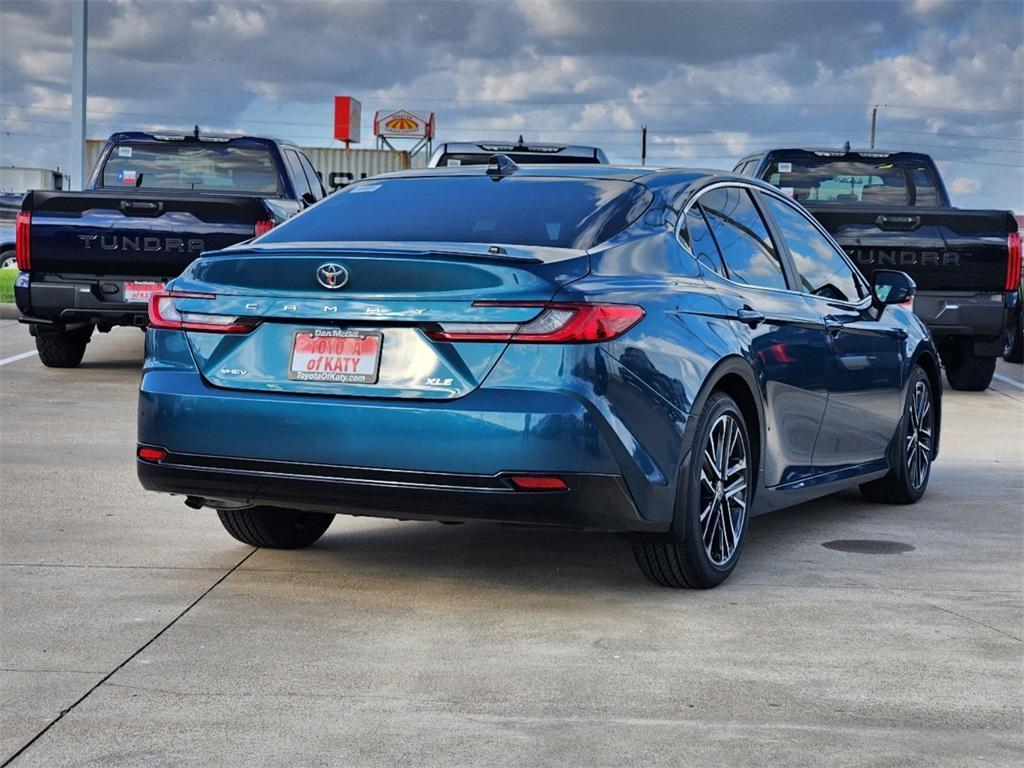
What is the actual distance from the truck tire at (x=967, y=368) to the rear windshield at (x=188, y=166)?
6.32 metres

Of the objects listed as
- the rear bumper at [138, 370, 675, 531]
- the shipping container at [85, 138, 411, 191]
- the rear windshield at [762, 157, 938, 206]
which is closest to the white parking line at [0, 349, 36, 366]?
the rear windshield at [762, 157, 938, 206]

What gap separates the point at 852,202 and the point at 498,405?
1066cm

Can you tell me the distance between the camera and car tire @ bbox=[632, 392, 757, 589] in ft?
19.1

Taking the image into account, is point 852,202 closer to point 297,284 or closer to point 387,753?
point 297,284

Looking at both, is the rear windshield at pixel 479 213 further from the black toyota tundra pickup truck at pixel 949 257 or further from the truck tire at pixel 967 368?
the truck tire at pixel 967 368

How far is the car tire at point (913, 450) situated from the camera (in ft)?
27.1

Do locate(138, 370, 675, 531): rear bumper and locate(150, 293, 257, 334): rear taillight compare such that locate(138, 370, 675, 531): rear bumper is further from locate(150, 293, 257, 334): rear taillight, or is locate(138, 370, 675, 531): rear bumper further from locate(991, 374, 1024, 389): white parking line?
locate(991, 374, 1024, 389): white parking line

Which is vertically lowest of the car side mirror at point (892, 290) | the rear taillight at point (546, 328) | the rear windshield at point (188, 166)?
the rear taillight at point (546, 328)

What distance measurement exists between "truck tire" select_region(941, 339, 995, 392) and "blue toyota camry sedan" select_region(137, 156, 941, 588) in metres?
8.13

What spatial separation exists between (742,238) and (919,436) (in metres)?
2.34

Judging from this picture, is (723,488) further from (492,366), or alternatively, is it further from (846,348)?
(846,348)

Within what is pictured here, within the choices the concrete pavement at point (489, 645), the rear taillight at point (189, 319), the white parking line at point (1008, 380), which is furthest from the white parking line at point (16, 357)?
the rear taillight at point (189, 319)

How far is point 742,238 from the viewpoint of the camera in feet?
22.2

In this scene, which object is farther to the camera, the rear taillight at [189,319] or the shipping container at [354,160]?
the shipping container at [354,160]
